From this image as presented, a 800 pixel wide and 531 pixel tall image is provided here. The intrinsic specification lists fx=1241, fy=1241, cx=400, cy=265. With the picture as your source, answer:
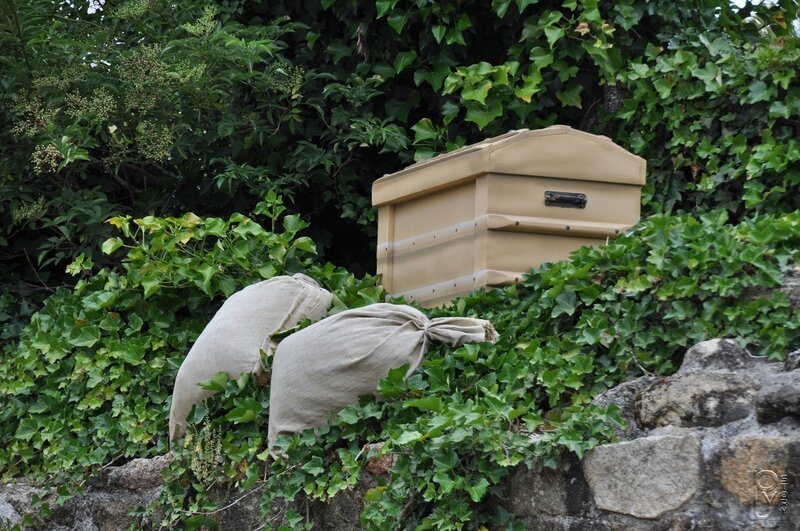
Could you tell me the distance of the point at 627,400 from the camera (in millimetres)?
3410

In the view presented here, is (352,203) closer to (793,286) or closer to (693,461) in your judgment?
(793,286)

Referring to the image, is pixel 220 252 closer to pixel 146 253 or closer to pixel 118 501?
pixel 146 253

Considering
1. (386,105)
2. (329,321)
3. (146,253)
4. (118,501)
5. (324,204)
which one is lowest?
(118,501)

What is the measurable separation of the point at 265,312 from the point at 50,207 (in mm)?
1829

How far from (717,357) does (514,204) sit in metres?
1.31

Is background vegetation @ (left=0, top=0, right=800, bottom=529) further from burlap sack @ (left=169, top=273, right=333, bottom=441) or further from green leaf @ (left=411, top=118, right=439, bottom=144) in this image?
burlap sack @ (left=169, top=273, right=333, bottom=441)

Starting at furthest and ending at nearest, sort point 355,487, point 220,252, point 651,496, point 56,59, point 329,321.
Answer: point 56,59 < point 220,252 < point 329,321 < point 355,487 < point 651,496

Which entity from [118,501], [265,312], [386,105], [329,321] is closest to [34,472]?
[118,501]

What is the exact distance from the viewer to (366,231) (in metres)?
5.93

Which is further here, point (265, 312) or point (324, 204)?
point (324, 204)

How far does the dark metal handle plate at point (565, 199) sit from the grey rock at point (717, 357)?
123 cm

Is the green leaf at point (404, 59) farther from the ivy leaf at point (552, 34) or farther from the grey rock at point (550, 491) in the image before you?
the grey rock at point (550, 491)

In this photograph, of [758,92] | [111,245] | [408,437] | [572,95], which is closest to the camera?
[408,437]

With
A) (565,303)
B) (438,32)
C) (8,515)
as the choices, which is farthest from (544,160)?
(8,515)
